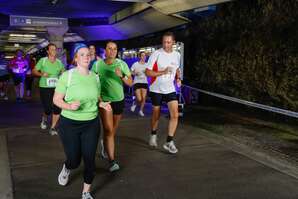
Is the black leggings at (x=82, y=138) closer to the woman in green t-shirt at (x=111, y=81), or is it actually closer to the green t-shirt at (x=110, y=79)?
the woman in green t-shirt at (x=111, y=81)

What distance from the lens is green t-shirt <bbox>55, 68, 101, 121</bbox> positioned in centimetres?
370

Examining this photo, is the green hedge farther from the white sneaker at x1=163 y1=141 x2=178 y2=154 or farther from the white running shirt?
the white sneaker at x1=163 y1=141 x2=178 y2=154

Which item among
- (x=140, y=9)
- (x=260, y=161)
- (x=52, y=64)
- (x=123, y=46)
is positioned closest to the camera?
(x=260, y=161)

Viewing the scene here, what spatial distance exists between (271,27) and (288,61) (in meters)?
1.09

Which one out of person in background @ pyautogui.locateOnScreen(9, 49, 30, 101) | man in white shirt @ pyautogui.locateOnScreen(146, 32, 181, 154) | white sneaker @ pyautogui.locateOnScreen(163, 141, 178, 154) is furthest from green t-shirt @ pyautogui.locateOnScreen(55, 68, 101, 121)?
person in background @ pyautogui.locateOnScreen(9, 49, 30, 101)

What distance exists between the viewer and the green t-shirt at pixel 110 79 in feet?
16.1

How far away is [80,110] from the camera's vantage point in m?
3.77


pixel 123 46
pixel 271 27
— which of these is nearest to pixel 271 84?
pixel 271 27

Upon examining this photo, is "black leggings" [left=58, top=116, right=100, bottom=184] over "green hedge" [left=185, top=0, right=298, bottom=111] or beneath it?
beneath

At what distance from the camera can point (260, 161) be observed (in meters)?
5.50

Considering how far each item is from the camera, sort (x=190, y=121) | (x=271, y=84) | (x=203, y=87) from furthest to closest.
Answer: (x=203, y=87)
(x=190, y=121)
(x=271, y=84)

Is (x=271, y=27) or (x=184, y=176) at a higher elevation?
(x=271, y=27)

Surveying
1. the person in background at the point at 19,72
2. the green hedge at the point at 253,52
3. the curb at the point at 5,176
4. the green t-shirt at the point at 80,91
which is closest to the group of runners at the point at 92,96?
the green t-shirt at the point at 80,91

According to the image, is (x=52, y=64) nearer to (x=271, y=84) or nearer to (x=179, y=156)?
(x=179, y=156)
